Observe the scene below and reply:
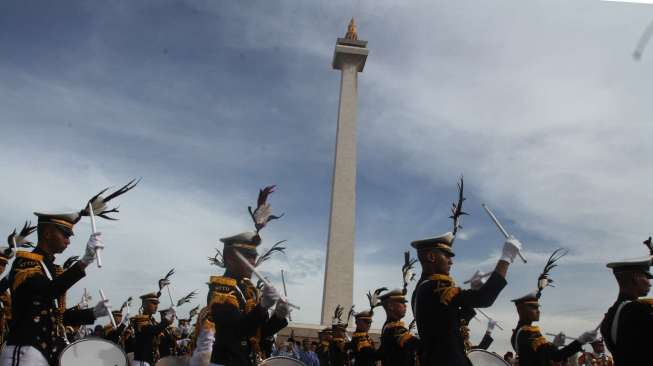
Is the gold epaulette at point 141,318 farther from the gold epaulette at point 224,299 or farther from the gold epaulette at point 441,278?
the gold epaulette at point 441,278

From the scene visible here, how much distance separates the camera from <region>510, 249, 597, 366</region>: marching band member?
20.2 feet

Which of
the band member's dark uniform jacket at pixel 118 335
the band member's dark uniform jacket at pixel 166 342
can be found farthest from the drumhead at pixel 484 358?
the band member's dark uniform jacket at pixel 166 342

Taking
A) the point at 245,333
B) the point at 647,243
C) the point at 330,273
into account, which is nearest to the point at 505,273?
the point at 245,333

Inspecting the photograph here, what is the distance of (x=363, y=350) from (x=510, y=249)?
12.3 ft

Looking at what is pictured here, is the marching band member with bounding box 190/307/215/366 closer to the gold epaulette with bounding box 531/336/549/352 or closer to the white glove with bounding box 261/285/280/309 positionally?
the white glove with bounding box 261/285/280/309

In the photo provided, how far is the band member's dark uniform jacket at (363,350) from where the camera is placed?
23.1 ft

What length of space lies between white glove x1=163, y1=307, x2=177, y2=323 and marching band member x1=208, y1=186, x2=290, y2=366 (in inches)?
249

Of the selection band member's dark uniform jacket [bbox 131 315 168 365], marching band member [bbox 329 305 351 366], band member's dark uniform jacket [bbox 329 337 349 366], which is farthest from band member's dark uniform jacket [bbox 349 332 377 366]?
band member's dark uniform jacket [bbox 131 315 168 365]

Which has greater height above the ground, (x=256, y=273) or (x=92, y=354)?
(x=256, y=273)

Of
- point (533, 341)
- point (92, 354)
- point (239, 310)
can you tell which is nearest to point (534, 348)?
point (533, 341)

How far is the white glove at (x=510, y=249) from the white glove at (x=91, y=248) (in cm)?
298

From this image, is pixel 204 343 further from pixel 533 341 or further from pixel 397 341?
pixel 533 341

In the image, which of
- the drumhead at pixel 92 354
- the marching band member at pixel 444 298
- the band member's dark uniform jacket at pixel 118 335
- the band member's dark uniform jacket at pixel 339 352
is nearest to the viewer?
the marching band member at pixel 444 298

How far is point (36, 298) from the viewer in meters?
4.45
